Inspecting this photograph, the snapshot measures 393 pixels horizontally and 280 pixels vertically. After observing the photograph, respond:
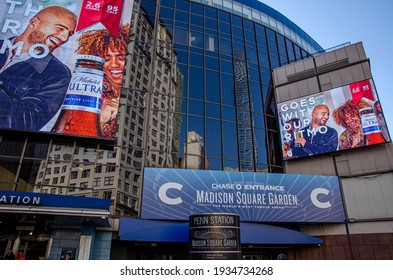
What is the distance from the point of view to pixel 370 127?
69.3 feet

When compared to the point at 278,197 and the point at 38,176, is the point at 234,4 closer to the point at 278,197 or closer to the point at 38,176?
the point at 278,197

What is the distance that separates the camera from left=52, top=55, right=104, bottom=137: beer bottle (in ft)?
61.1

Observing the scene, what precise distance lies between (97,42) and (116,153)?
9.39 metres

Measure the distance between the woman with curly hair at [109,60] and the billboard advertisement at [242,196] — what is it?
4.85 meters

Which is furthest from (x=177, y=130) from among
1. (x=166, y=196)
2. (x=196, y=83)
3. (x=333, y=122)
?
(x=333, y=122)

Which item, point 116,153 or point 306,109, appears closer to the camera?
point 116,153

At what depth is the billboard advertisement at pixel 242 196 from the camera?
1784cm

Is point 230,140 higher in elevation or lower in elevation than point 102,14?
lower

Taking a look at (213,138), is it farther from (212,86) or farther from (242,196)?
(242,196)

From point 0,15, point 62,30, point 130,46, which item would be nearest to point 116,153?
point 130,46

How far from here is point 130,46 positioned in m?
22.9

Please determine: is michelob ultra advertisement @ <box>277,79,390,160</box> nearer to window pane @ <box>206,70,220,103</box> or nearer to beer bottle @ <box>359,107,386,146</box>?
beer bottle @ <box>359,107,386,146</box>

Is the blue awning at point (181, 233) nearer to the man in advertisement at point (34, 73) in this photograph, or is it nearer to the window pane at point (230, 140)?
the window pane at point (230, 140)

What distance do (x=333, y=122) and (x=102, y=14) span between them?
21.5 m
